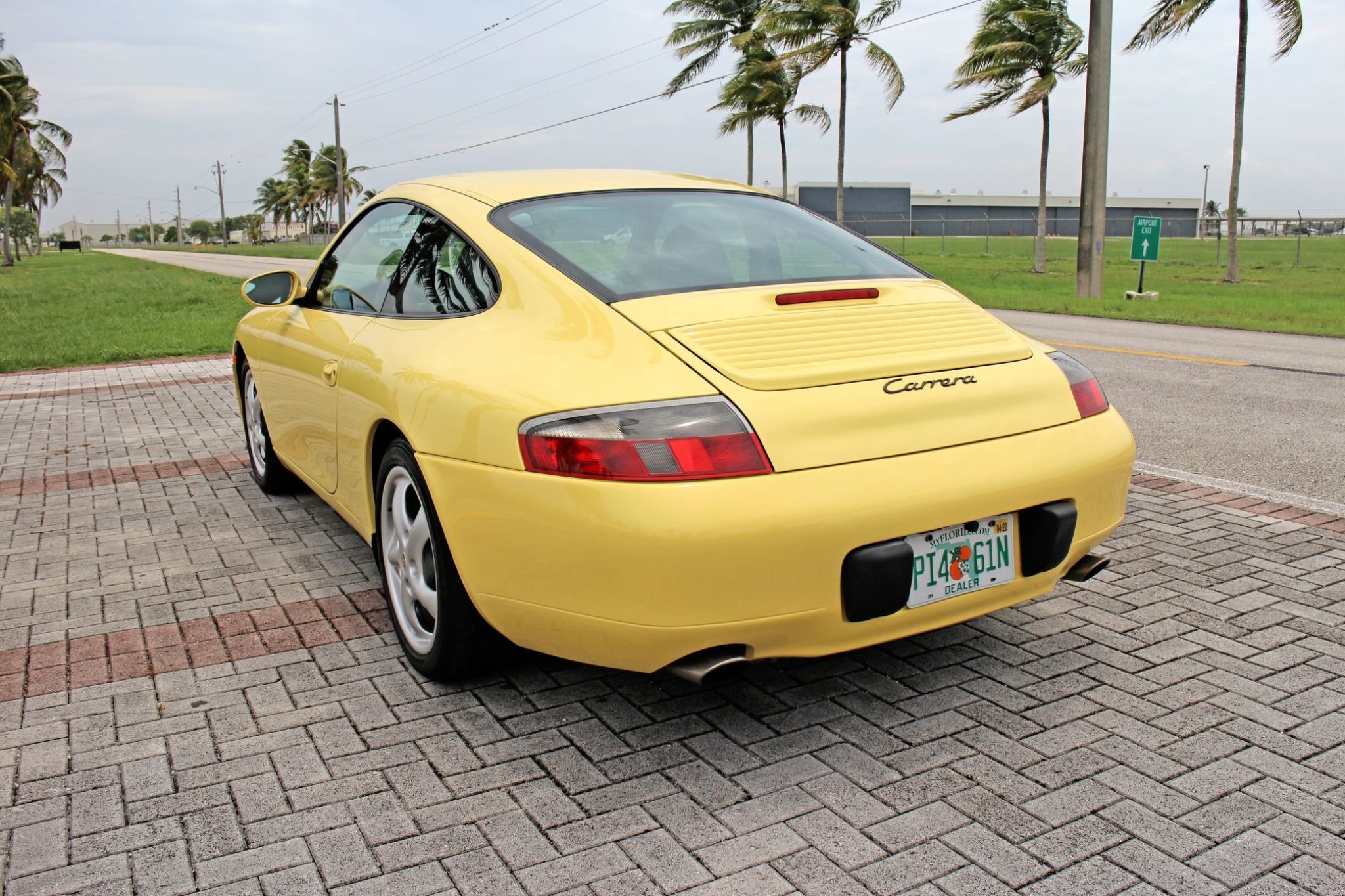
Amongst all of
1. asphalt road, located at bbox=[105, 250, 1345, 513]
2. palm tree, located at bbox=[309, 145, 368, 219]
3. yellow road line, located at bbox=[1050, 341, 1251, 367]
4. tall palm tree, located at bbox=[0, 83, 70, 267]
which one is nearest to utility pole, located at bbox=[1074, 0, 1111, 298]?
asphalt road, located at bbox=[105, 250, 1345, 513]

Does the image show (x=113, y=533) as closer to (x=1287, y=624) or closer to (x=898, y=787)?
(x=898, y=787)

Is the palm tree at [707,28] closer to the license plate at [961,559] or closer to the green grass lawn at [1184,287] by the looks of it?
the green grass lawn at [1184,287]

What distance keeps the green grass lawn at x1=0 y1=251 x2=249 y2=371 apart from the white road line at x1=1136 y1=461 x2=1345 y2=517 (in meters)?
10.3

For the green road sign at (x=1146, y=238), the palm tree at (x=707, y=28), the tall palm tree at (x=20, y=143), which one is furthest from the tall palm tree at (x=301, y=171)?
the green road sign at (x=1146, y=238)

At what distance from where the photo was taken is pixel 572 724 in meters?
2.93

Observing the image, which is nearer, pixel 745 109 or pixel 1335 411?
pixel 1335 411

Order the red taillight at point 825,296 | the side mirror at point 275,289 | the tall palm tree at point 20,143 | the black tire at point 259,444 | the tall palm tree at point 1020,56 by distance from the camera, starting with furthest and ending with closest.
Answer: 1. the tall palm tree at point 20,143
2. the tall palm tree at point 1020,56
3. the black tire at point 259,444
4. the side mirror at point 275,289
5. the red taillight at point 825,296

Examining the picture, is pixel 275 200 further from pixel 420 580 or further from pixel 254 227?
pixel 420 580

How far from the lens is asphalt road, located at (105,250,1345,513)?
5574 mm

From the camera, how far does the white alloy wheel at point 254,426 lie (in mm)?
5473

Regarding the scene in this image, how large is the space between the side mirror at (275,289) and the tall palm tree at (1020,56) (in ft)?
88.9

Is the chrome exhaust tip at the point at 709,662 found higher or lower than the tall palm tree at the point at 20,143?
lower

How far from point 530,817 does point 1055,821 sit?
1169mm

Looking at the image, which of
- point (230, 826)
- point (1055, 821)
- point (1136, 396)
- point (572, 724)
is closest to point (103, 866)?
point (230, 826)
